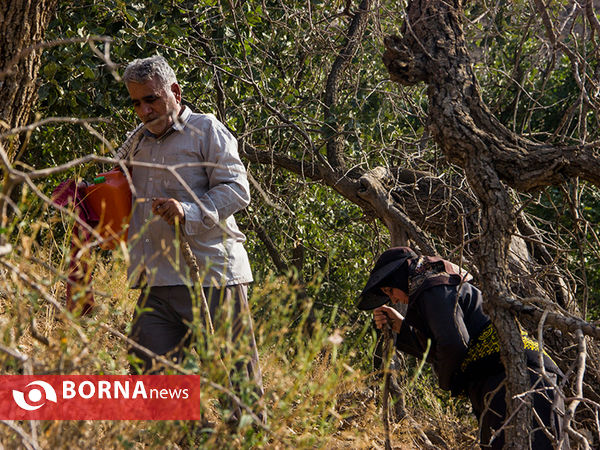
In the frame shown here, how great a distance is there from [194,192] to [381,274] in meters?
0.99

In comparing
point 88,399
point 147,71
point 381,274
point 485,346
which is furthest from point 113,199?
point 485,346

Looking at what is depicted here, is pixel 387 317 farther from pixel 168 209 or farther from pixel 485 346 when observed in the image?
pixel 168 209

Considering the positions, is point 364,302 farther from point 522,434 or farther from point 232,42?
point 232,42

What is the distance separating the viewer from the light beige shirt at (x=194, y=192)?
3223 millimetres

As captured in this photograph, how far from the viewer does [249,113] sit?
20.4 feet

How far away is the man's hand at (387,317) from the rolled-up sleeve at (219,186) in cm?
94

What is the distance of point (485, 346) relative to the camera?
3.32 m

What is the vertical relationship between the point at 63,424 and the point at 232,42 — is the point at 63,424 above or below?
below

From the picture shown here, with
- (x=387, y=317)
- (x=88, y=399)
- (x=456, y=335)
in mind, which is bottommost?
(x=387, y=317)

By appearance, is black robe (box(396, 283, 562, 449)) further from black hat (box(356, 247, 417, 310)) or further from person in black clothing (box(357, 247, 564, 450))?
black hat (box(356, 247, 417, 310))

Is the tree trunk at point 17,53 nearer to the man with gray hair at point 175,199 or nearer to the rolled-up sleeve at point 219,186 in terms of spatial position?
the man with gray hair at point 175,199

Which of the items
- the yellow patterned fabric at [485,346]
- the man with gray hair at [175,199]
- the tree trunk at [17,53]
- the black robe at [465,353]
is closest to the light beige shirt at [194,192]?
the man with gray hair at [175,199]

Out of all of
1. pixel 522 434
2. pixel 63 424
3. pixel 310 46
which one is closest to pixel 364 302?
pixel 522 434

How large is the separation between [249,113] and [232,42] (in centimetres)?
66
